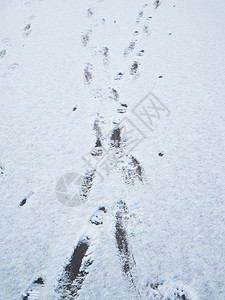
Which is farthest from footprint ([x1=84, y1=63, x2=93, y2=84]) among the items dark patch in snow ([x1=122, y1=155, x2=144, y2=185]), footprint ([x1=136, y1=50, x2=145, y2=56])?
dark patch in snow ([x1=122, y1=155, x2=144, y2=185])

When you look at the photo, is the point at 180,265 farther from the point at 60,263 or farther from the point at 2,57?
the point at 2,57

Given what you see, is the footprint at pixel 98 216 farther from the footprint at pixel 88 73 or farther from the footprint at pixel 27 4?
the footprint at pixel 27 4

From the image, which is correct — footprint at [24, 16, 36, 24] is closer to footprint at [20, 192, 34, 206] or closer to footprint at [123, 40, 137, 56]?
footprint at [123, 40, 137, 56]

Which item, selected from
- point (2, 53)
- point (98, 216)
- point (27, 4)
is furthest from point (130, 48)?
point (27, 4)

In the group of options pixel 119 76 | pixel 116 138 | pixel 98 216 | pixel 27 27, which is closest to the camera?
pixel 98 216

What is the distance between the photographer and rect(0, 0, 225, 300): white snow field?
0.75 metres

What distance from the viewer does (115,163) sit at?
1056 millimetres

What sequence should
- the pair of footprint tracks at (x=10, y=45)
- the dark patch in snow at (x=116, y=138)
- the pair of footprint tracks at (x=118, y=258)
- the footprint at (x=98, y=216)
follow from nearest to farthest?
the pair of footprint tracks at (x=118, y=258)
the footprint at (x=98, y=216)
the dark patch in snow at (x=116, y=138)
the pair of footprint tracks at (x=10, y=45)

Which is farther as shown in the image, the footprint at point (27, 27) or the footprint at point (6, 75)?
the footprint at point (27, 27)

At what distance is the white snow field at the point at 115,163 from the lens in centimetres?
75

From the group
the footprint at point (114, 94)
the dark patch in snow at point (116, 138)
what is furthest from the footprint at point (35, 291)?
the footprint at point (114, 94)

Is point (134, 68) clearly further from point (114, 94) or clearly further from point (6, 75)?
point (6, 75)

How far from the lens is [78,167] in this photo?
1.06 m

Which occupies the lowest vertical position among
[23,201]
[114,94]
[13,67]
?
[23,201]
